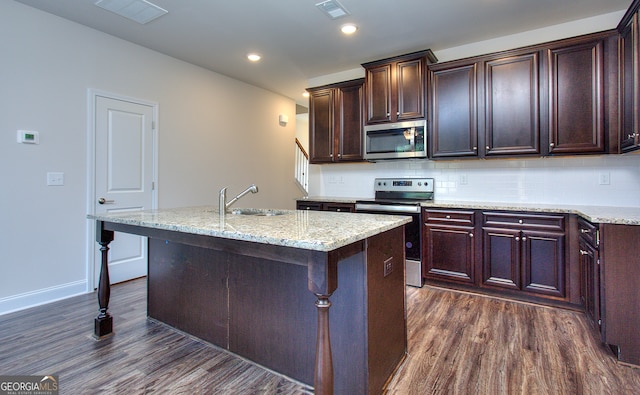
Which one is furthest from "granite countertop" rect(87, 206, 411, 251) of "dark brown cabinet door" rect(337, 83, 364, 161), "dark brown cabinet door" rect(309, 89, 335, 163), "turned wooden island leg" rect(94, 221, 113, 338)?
"dark brown cabinet door" rect(309, 89, 335, 163)

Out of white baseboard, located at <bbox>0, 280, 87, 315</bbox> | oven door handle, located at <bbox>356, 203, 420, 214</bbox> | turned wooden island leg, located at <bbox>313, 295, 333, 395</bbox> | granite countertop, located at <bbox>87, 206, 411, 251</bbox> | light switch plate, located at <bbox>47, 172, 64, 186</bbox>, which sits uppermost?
light switch plate, located at <bbox>47, 172, 64, 186</bbox>

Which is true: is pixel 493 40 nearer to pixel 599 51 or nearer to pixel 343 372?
pixel 599 51

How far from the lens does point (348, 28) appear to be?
323cm

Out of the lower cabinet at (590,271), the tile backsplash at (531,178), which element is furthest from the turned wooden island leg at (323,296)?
the tile backsplash at (531,178)

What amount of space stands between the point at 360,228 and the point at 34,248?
10.3ft

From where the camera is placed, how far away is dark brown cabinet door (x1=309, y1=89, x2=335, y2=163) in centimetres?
437

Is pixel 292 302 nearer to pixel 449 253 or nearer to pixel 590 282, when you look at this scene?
pixel 449 253

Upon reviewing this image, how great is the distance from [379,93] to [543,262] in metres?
2.42

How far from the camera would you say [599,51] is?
277 cm

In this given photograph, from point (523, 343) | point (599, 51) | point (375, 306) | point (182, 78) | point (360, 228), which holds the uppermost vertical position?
point (182, 78)

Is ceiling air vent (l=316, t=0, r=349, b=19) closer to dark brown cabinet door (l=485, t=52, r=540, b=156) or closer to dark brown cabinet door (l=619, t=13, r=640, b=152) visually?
dark brown cabinet door (l=485, t=52, r=540, b=156)

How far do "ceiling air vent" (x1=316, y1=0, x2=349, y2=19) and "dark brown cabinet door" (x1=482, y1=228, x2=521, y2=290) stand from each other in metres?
2.41

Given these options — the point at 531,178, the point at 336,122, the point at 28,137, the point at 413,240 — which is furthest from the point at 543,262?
the point at 28,137

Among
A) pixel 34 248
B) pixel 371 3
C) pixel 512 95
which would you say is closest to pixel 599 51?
pixel 512 95
